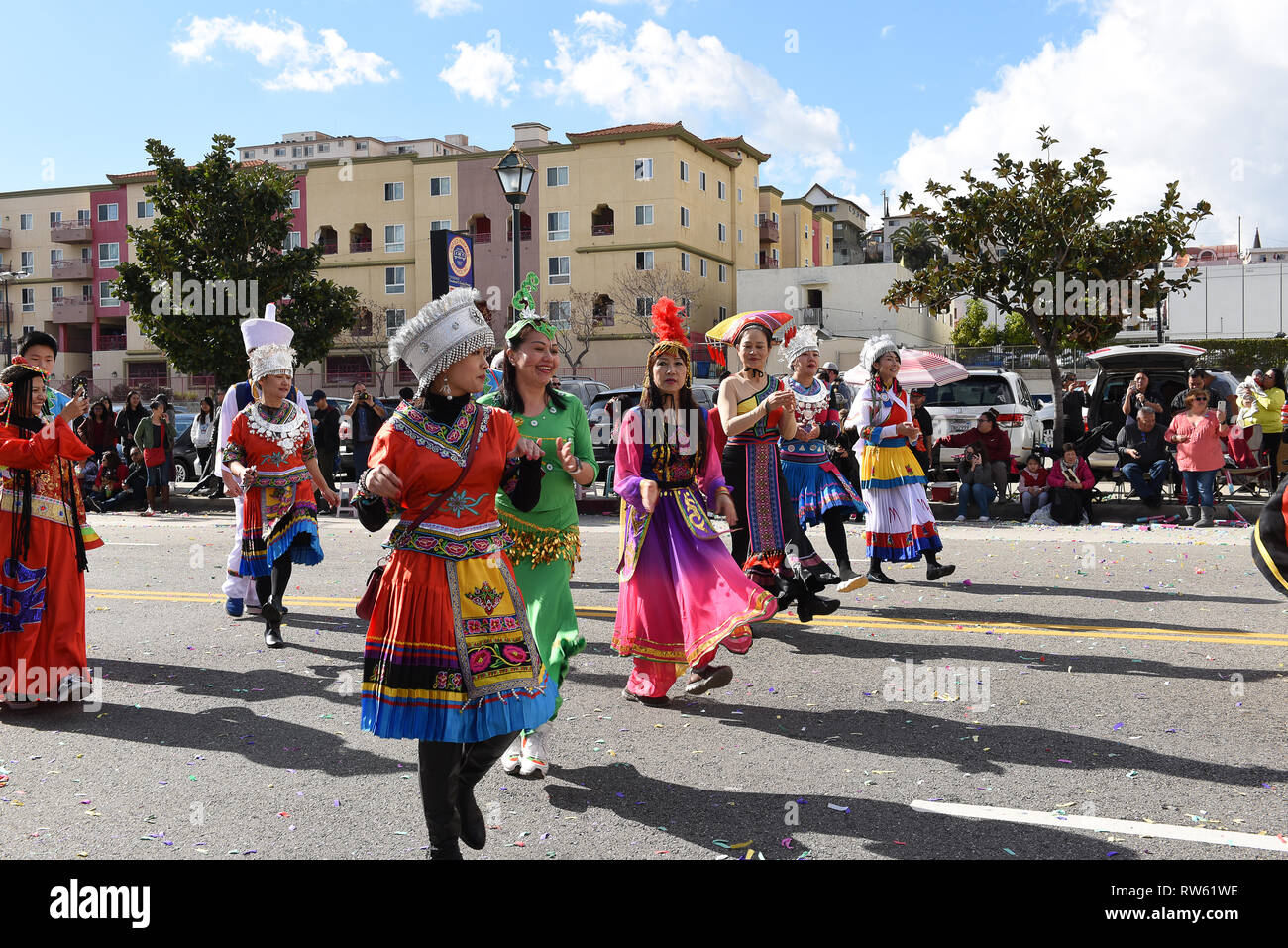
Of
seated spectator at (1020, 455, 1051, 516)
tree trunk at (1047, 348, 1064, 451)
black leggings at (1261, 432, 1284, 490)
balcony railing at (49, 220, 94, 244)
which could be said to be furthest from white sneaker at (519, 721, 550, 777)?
balcony railing at (49, 220, 94, 244)

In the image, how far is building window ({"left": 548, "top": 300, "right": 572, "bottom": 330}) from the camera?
51875 mm

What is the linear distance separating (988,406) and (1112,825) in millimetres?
14593

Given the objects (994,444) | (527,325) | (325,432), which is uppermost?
(527,325)

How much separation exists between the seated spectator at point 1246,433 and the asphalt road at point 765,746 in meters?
7.88

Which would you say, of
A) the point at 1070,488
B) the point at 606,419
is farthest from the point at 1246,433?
the point at 606,419

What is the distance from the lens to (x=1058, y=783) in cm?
459

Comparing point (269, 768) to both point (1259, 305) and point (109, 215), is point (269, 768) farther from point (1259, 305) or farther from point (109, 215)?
point (1259, 305)

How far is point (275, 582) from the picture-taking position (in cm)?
Answer: 778

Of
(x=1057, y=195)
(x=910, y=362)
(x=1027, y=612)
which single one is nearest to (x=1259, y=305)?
(x=1057, y=195)

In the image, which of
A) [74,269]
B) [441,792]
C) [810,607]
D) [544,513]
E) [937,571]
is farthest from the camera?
[74,269]

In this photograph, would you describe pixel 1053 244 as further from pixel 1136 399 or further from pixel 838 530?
pixel 838 530

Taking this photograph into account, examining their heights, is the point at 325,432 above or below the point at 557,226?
below

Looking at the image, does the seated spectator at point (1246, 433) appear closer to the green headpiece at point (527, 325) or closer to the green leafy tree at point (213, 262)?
the green headpiece at point (527, 325)

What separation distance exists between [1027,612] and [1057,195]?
12049 millimetres
